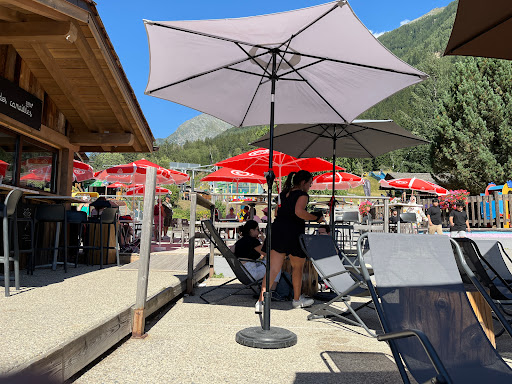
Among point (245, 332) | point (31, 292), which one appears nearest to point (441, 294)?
point (245, 332)

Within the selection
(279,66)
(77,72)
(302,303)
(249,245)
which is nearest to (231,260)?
(249,245)

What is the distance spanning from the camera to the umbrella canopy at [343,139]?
23.3 feet

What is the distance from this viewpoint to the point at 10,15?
509 cm

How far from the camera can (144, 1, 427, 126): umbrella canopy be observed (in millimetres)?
3803

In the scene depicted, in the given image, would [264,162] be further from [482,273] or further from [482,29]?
[482,29]

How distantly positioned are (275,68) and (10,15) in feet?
10.6

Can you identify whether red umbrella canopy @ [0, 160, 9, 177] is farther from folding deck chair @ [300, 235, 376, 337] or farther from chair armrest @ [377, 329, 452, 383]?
chair armrest @ [377, 329, 452, 383]

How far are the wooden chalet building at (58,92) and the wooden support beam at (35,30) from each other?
0.01m

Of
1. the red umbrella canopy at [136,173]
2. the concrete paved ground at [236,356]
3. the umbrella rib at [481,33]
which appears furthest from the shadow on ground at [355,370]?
the red umbrella canopy at [136,173]

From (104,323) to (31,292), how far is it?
1648 mm

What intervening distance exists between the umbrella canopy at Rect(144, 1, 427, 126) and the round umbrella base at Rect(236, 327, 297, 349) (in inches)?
90.9

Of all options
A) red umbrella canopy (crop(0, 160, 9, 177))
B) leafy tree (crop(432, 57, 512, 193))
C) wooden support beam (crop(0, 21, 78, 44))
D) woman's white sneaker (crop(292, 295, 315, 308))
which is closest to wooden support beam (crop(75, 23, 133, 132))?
wooden support beam (crop(0, 21, 78, 44))

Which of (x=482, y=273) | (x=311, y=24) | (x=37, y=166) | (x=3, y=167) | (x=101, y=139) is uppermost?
(x=311, y=24)

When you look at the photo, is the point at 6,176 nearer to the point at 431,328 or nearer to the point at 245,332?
the point at 245,332
